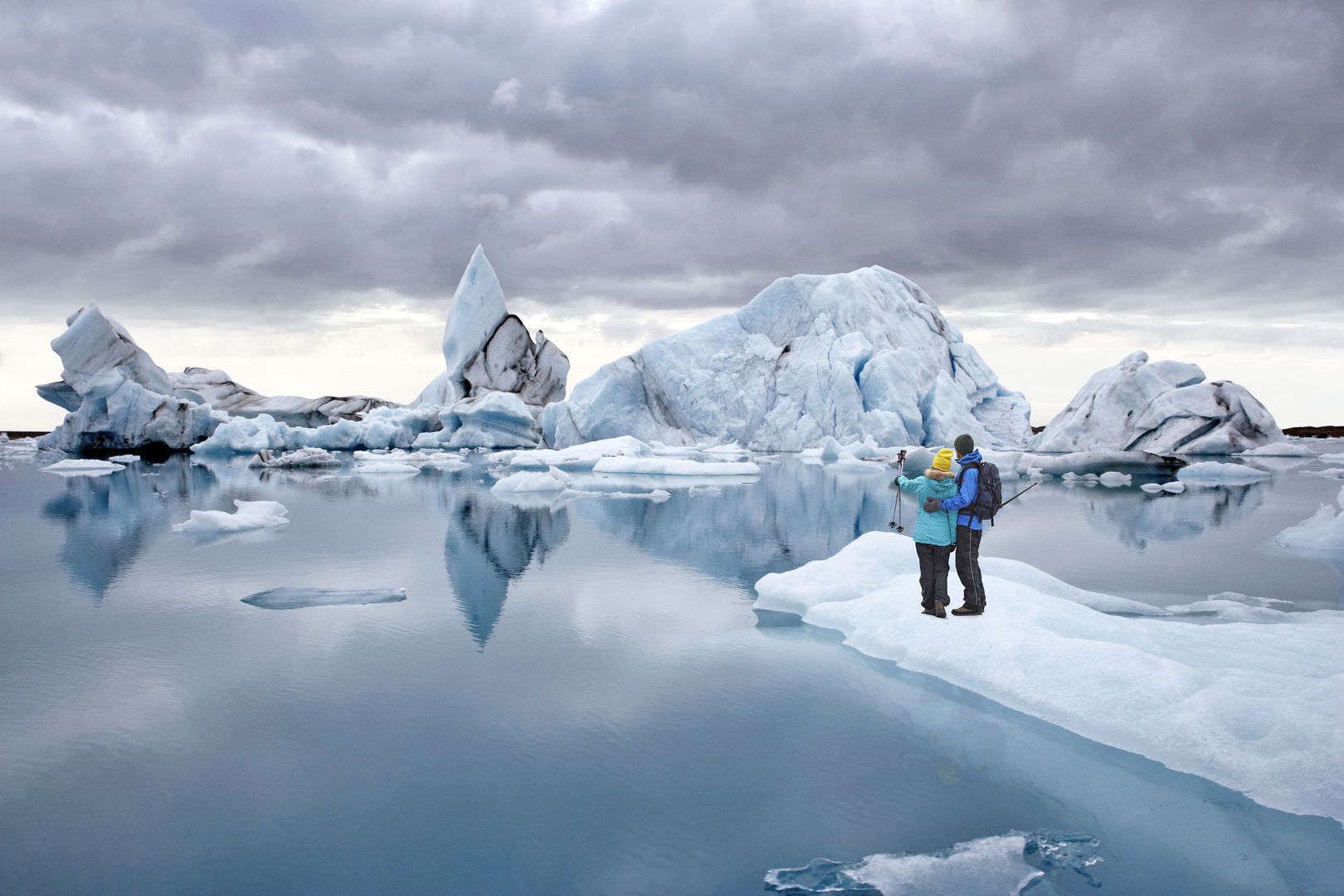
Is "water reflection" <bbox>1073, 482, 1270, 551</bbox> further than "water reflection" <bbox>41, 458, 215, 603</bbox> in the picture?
Yes

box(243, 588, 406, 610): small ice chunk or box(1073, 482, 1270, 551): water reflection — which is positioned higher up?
box(243, 588, 406, 610): small ice chunk

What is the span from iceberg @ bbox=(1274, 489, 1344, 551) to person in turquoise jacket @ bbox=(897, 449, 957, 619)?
7446 millimetres

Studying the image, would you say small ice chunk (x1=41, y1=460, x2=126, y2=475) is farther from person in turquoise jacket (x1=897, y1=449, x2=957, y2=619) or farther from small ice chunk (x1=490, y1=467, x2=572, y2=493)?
person in turquoise jacket (x1=897, y1=449, x2=957, y2=619)

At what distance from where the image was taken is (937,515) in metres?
4.87

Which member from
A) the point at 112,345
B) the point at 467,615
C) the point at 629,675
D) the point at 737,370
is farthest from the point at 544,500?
the point at 112,345

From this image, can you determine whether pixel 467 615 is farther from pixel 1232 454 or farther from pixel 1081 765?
pixel 1232 454

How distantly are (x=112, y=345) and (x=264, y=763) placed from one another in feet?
114

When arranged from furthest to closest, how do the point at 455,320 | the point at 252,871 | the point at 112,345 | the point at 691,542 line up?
the point at 455,320 < the point at 112,345 < the point at 691,542 < the point at 252,871

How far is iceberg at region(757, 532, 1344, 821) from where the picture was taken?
11.6ft

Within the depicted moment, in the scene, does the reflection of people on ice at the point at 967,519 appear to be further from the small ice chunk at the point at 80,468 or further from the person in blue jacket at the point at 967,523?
the small ice chunk at the point at 80,468

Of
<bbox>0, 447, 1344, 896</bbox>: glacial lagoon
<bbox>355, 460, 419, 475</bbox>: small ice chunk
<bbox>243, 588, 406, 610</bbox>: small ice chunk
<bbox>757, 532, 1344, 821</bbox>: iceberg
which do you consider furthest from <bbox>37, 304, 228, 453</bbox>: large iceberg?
<bbox>757, 532, 1344, 821</bbox>: iceberg

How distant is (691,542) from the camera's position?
35.3 feet

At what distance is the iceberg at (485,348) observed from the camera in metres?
39.3

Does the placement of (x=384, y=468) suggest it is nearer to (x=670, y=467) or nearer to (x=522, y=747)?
(x=670, y=467)
